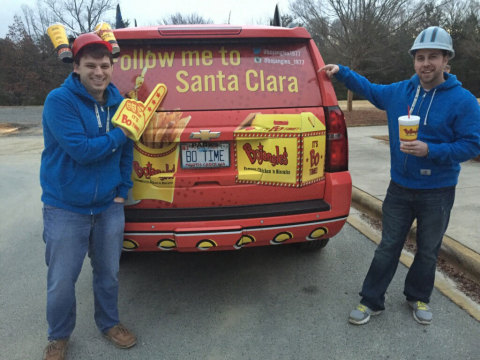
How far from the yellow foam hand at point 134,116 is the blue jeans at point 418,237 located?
5.63 ft

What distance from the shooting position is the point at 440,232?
2.70m

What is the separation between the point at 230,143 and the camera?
274 centimetres

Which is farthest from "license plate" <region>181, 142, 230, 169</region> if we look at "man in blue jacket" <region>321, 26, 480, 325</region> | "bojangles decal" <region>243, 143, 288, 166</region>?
"man in blue jacket" <region>321, 26, 480, 325</region>

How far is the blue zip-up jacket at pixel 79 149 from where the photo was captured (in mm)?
2162

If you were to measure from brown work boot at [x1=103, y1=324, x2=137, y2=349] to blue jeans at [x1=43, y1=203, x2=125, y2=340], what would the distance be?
40mm

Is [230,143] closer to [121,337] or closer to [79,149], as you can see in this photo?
[79,149]

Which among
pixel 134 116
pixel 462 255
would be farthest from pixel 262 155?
pixel 462 255

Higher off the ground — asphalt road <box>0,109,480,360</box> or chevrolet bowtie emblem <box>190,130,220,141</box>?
chevrolet bowtie emblem <box>190,130,220,141</box>

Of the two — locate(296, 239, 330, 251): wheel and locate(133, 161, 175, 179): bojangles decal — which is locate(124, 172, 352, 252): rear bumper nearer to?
locate(133, 161, 175, 179): bojangles decal

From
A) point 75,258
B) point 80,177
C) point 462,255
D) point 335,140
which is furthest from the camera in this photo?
point 462,255

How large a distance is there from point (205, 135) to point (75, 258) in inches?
42.8

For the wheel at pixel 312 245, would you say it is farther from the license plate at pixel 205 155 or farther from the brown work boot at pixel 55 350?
the brown work boot at pixel 55 350

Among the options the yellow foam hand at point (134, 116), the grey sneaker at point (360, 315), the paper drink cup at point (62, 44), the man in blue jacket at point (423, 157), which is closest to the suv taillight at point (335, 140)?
the man in blue jacket at point (423, 157)

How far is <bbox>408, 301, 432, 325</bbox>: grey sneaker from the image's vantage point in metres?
2.80
